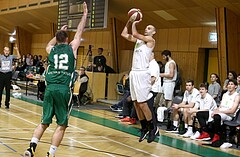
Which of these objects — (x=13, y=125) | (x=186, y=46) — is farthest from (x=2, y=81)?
(x=186, y=46)

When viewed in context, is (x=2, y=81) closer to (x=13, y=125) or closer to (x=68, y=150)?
(x=13, y=125)

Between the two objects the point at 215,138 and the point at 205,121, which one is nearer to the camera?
the point at 215,138

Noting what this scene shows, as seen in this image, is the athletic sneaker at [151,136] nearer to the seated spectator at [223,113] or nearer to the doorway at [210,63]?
the seated spectator at [223,113]

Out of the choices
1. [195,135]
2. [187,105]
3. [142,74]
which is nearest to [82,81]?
[187,105]

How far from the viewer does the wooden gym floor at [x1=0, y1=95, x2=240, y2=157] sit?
6035 mm

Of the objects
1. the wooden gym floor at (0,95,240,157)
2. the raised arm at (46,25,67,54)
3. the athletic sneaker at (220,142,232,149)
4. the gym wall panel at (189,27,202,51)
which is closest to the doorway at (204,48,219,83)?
the gym wall panel at (189,27,202,51)

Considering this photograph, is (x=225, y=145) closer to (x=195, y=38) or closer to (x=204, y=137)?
(x=204, y=137)

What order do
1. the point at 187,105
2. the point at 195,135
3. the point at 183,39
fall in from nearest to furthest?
the point at 195,135
the point at 187,105
the point at 183,39

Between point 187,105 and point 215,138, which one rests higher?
point 187,105

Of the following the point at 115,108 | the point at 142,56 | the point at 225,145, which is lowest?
the point at 225,145

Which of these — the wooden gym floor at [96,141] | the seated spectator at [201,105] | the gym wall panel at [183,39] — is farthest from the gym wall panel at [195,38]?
the seated spectator at [201,105]

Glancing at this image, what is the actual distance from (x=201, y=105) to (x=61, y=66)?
13.1 feet

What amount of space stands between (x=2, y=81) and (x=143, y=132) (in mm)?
5451

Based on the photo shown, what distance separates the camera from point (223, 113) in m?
7.44
